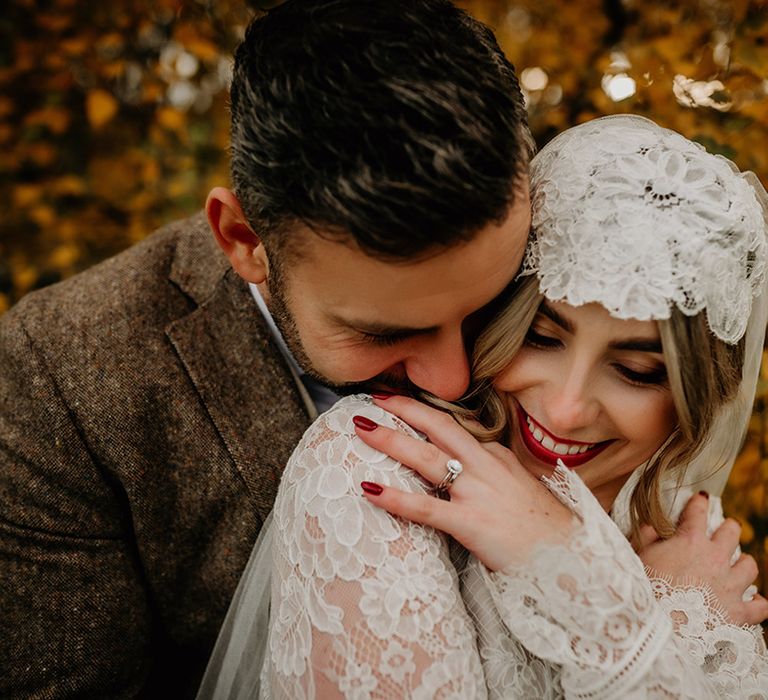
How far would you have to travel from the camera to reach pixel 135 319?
224 cm

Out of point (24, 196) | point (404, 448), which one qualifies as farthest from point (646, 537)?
point (24, 196)

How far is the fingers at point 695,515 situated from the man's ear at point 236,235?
156 cm

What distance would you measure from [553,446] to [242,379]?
3.26 feet

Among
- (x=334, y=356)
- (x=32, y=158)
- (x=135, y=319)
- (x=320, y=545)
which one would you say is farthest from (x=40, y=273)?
Answer: (x=320, y=545)

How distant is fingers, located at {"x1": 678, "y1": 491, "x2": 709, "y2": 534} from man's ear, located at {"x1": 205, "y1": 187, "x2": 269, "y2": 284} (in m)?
1.56

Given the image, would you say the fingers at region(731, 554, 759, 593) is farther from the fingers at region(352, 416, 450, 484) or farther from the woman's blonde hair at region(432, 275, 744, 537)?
the fingers at region(352, 416, 450, 484)

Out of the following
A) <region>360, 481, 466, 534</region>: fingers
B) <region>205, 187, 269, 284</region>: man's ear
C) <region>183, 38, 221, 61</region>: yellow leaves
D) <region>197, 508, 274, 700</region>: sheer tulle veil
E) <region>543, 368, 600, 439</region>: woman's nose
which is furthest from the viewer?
<region>183, 38, 221, 61</region>: yellow leaves

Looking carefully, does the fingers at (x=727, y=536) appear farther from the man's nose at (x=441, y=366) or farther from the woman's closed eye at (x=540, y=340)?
the man's nose at (x=441, y=366)

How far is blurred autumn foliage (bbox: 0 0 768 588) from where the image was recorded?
4.00 meters

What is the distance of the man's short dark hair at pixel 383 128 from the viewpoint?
1509 mm

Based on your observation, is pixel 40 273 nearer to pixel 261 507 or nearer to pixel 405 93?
pixel 261 507

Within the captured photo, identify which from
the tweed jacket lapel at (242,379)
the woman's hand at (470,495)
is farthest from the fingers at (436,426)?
the tweed jacket lapel at (242,379)

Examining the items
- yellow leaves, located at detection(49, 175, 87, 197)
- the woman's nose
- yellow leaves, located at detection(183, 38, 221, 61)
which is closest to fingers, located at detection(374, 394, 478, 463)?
the woman's nose

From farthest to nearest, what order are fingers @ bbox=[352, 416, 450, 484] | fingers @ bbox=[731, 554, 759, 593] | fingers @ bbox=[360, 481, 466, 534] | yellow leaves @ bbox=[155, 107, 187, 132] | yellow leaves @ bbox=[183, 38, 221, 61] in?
yellow leaves @ bbox=[155, 107, 187, 132] → yellow leaves @ bbox=[183, 38, 221, 61] → fingers @ bbox=[731, 554, 759, 593] → fingers @ bbox=[352, 416, 450, 484] → fingers @ bbox=[360, 481, 466, 534]
